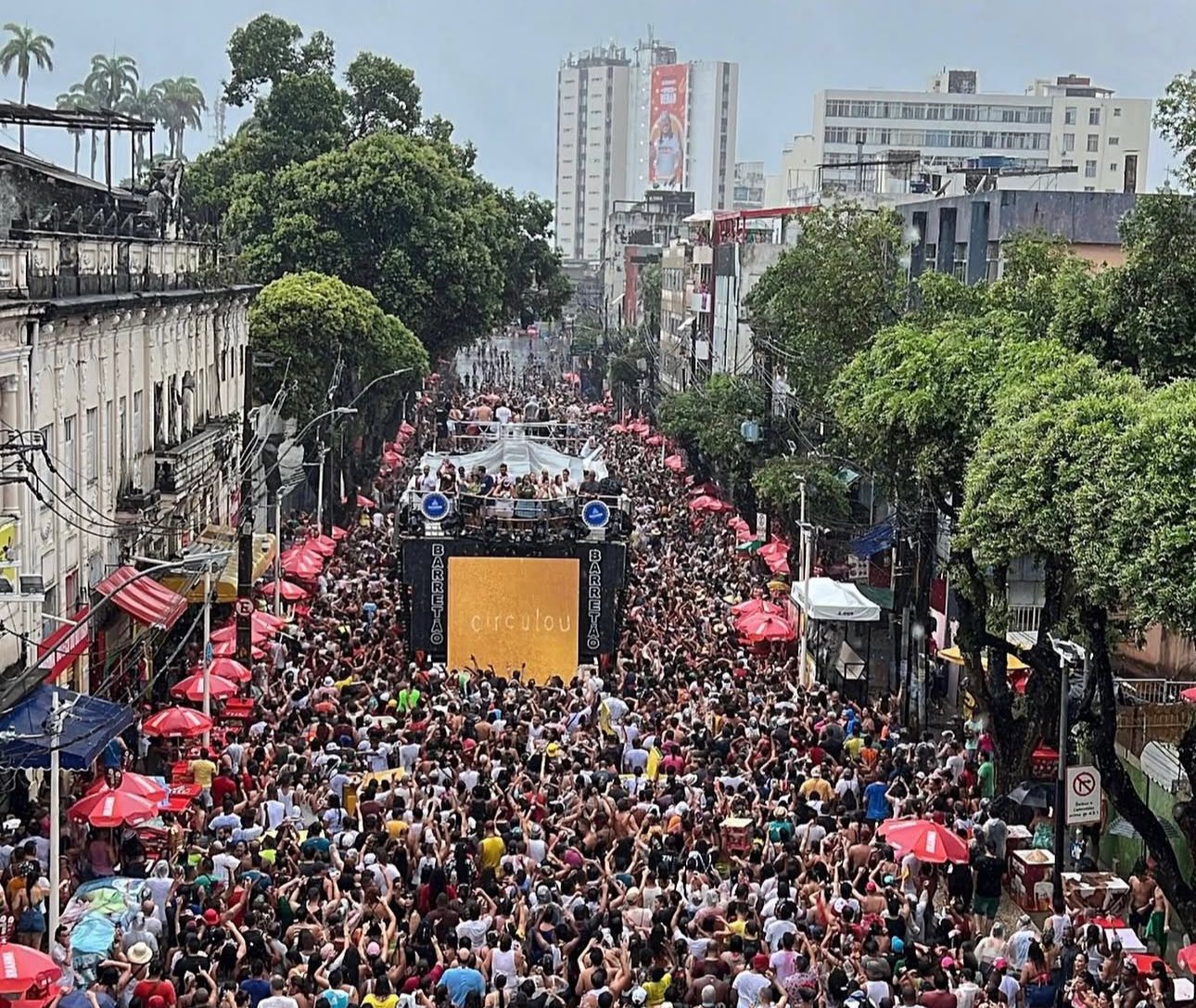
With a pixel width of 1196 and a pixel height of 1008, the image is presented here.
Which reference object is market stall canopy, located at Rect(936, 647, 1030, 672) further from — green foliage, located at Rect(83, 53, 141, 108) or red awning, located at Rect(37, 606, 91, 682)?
green foliage, located at Rect(83, 53, 141, 108)

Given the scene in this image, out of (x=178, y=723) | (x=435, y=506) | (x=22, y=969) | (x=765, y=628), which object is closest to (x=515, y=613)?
(x=435, y=506)

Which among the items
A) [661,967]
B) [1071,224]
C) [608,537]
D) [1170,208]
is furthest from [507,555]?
[661,967]

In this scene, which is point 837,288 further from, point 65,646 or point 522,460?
point 65,646

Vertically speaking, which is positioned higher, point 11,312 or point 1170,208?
point 1170,208

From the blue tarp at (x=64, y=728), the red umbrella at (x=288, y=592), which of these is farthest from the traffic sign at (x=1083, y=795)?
the red umbrella at (x=288, y=592)

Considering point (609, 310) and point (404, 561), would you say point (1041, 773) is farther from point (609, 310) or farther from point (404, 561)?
point (609, 310)

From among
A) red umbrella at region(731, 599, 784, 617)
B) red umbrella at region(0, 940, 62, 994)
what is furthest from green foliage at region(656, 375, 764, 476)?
red umbrella at region(0, 940, 62, 994)
